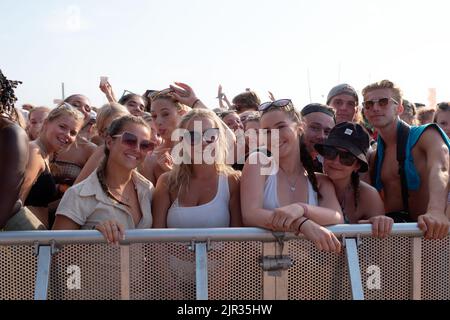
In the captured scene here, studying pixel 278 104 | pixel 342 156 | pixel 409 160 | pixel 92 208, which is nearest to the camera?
pixel 92 208

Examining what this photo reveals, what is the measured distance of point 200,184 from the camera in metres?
3.08

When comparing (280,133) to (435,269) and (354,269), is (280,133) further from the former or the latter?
(435,269)

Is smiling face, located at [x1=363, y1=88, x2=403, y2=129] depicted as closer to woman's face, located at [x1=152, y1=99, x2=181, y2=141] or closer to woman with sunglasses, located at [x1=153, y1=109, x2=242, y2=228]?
woman with sunglasses, located at [x1=153, y1=109, x2=242, y2=228]

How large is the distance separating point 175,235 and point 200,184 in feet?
2.29

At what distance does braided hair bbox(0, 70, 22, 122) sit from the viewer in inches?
109

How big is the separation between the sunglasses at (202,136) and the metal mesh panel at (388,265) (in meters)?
1.09

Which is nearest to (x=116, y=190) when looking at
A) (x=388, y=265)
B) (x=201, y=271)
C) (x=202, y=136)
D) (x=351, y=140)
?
(x=202, y=136)

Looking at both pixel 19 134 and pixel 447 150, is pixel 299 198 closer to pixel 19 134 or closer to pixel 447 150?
pixel 447 150

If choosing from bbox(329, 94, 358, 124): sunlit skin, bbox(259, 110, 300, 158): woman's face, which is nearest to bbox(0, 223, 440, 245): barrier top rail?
bbox(259, 110, 300, 158): woman's face

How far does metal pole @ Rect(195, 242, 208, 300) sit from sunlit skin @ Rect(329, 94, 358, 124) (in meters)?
2.74

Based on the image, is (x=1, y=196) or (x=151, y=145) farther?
(x=151, y=145)
